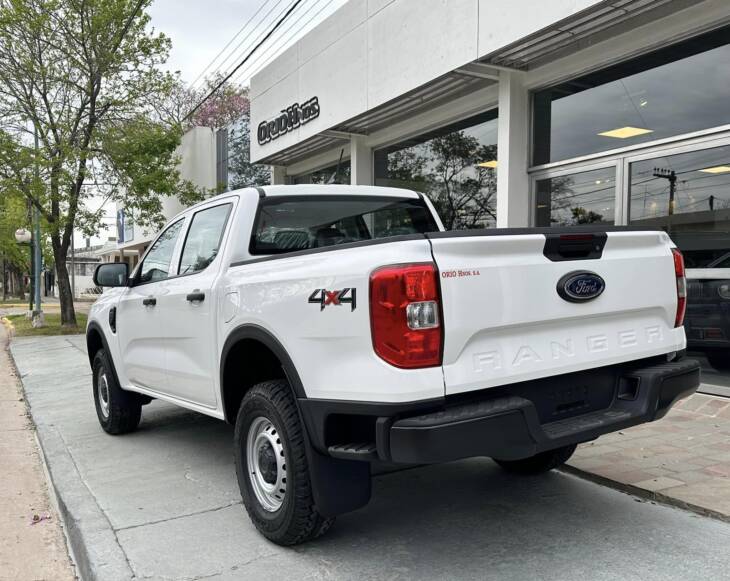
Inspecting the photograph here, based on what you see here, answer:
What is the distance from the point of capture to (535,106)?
8367 millimetres

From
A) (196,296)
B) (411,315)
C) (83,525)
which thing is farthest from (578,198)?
(83,525)

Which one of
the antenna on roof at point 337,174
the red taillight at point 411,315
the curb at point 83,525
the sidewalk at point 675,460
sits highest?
the antenna on roof at point 337,174

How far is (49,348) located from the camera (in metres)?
Result: 13.7

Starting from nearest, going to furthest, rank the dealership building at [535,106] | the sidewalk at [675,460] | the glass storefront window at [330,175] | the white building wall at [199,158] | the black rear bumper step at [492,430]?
the black rear bumper step at [492,430]
the sidewalk at [675,460]
the dealership building at [535,106]
the glass storefront window at [330,175]
the white building wall at [199,158]

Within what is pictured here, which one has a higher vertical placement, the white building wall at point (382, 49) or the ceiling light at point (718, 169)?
the white building wall at point (382, 49)

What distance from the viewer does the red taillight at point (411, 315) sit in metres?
2.58

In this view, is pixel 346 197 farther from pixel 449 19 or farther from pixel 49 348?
pixel 49 348

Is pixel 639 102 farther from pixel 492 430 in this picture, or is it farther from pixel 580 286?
pixel 492 430

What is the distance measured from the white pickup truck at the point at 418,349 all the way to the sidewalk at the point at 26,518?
44.7 inches

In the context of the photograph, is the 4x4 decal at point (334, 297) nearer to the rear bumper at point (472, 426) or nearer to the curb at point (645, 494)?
the rear bumper at point (472, 426)

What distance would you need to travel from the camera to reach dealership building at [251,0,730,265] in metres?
6.31

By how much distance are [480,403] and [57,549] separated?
2.66 metres

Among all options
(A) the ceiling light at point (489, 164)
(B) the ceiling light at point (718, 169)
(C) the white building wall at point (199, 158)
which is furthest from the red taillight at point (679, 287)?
(C) the white building wall at point (199, 158)

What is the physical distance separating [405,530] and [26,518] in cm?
248
